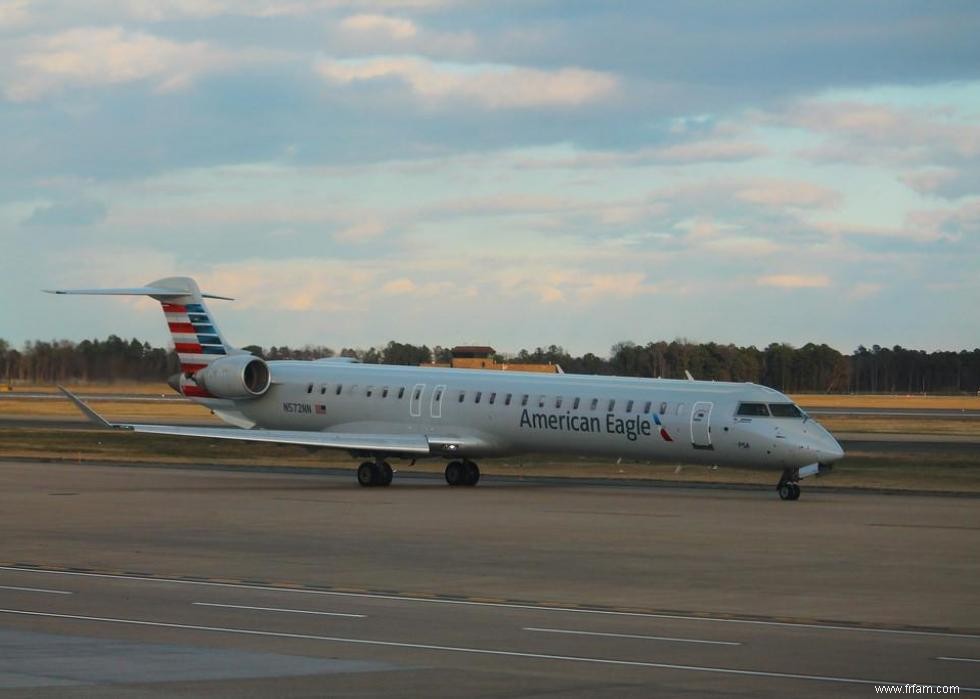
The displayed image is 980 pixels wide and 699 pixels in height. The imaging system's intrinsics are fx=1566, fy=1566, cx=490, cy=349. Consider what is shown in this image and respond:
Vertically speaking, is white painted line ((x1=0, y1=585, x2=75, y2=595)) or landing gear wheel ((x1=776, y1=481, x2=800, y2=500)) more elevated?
landing gear wheel ((x1=776, y1=481, x2=800, y2=500))

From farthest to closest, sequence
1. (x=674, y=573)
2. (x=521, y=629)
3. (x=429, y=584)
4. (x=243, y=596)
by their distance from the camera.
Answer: (x=674, y=573)
(x=429, y=584)
(x=243, y=596)
(x=521, y=629)

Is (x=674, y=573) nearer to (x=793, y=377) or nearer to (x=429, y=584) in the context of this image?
(x=429, y=584)

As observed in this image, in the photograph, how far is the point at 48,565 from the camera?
2062 cm

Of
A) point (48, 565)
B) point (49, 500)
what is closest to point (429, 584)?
point (48, 565)

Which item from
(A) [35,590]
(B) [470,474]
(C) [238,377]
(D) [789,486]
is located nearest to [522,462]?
(B) [470,474]

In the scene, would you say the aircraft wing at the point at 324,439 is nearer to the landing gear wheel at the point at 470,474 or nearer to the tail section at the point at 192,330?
the landing gear wheel at the point at 470,474

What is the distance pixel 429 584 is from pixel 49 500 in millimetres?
15962

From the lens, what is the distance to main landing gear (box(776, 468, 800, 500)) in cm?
3372

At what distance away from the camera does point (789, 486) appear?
3384cm

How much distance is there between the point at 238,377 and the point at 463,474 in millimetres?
7338

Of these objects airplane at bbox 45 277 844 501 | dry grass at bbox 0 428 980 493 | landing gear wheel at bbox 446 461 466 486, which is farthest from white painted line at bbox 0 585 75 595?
dry grass at bbox 0 428 980 493

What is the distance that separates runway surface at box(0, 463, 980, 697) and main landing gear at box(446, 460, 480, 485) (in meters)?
6.38

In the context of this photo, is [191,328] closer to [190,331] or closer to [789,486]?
[190,331]

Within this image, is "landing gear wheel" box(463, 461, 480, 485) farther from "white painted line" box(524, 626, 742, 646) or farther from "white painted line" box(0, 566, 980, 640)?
"white painted line" box(524, 626, 742, 646)
